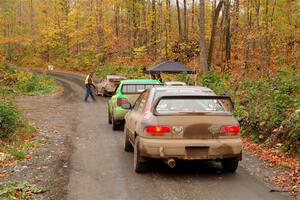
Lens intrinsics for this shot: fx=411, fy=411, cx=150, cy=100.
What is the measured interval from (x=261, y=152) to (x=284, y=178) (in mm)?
2624

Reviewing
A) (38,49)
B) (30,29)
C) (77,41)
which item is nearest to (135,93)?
(77,41)

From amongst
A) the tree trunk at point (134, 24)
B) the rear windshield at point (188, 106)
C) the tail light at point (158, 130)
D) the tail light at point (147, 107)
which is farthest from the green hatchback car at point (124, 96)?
the tree trunk at point (134, 24)

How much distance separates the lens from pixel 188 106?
8.09 meters

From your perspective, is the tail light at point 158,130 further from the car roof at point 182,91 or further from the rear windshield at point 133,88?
the rear windshield at point 133,88

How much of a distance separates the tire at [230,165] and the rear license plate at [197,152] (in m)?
0.89

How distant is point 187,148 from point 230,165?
125 cm

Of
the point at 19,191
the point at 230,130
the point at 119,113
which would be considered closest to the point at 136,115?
the point at 230,130

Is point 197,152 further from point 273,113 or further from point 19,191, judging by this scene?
point 273,113

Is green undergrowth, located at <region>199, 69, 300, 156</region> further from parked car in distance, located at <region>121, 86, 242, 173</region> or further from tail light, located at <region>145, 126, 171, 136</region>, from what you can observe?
tail light, located at <region>145, 126, 171, 136</region>

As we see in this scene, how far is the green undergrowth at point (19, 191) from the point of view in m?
6.68

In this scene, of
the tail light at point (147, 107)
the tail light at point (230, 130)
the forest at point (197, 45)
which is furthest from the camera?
the forest at point (197, 45)

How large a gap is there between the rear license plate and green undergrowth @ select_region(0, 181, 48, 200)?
260cm

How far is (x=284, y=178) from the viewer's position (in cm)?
781

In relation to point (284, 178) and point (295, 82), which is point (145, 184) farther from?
point (295, 82)
